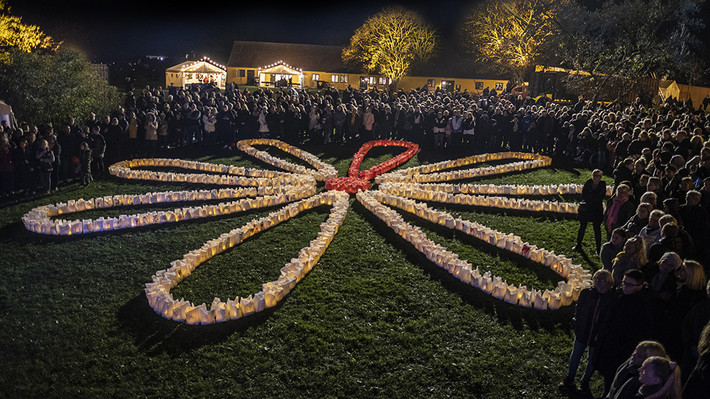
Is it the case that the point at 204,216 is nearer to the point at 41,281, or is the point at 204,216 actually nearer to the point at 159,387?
the point at 41,281

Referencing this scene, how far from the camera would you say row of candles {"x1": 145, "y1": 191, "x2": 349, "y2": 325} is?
8.42m

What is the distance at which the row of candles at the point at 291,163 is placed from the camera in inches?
688

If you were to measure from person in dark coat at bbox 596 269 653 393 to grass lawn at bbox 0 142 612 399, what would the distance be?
3.37ft

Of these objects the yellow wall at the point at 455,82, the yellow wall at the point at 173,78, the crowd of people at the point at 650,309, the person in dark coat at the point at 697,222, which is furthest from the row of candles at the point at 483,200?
the yellow wall at the point at 455,82

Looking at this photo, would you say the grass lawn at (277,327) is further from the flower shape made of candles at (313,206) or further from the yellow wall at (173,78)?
the yellow wall at (173,78)

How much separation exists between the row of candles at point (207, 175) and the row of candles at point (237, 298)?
9.54ft

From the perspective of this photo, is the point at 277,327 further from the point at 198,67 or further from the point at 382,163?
the point at 198,67

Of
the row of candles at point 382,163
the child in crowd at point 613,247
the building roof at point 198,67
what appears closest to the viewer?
the child in crowd at point 613,247

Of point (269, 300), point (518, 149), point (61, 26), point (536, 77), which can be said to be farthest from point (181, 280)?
point (61, 26)

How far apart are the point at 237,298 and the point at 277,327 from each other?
0.88 m

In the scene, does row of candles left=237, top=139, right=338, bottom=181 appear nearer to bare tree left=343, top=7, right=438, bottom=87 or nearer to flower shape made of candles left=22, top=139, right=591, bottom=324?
flower shape made of candles left=22, top=139, right=591, bottom=324

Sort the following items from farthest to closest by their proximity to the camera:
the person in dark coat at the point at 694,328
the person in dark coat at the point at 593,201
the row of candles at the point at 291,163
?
the row of candles at the point at 291,163 < the person in dark coat at the point at 593,201 < the person in dark coat at the point at 694,328

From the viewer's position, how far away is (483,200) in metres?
15.1

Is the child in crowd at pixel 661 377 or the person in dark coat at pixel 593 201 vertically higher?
the person in dark coat at pixel 593 201
